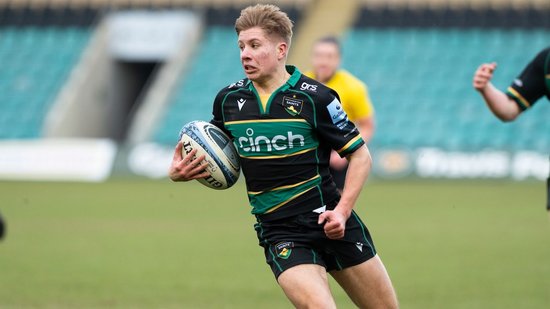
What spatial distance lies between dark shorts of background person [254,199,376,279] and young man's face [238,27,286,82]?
85cm

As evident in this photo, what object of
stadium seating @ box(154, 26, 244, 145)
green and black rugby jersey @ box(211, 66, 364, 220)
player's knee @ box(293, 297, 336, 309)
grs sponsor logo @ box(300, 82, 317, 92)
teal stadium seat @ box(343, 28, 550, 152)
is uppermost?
stadium seating @ box(154, 26, 244, 145)

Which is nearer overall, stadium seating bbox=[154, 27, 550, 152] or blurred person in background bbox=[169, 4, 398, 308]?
blurred person in background bbox=[169, 4, 398, 308]

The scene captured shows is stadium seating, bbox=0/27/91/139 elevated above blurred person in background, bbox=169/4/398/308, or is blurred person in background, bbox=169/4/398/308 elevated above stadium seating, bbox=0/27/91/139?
stadium seating, bbox=0/27/91/139

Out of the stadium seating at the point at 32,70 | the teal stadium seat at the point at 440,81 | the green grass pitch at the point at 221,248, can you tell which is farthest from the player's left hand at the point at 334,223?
the stadium seating at the point at 32,70

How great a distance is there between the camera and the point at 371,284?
5.96 meters

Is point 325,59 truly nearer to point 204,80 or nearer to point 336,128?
point 336,128

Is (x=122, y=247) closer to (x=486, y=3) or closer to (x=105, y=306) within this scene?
(x=105, y=306)

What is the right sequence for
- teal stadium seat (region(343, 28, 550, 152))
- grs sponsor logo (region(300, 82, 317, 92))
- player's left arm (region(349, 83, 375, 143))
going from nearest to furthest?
grs sponsor logo (region(300, 82, 317, 92)) < player's left arm (region(349, 83, 375, 143)) < teal stadium seat (region(343, 28, 550, 152))

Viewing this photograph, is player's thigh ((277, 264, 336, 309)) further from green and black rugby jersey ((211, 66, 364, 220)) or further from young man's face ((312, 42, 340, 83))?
young man's face ((312, 42, 340, 83))

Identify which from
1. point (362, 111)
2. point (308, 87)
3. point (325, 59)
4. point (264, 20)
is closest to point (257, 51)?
point (264, 20)

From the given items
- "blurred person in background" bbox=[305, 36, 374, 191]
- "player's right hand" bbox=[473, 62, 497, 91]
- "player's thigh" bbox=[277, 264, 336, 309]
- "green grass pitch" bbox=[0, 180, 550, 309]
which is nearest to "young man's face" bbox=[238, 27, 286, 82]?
"player's thigh" bbox=[277, 264, 336, 309]

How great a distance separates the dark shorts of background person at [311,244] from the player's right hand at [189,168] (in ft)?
1.60

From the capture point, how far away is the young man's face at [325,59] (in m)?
9.86

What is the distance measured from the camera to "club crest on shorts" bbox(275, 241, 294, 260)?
5801 mm
